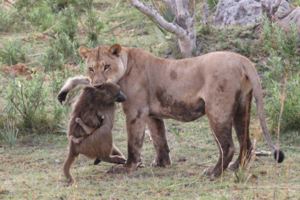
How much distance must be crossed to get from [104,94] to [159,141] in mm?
785

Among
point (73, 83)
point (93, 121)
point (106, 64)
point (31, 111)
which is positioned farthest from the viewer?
point (31, 111)

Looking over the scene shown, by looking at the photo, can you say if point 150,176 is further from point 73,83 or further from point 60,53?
point 60,53

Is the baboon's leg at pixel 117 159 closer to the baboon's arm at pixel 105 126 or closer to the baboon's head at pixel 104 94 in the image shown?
the baboon's arm at pixel 105 126

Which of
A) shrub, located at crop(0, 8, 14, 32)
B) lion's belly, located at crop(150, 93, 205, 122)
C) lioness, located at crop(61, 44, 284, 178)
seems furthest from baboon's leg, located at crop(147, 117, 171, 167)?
shrub, located at crop(0, 8, 14, 32)

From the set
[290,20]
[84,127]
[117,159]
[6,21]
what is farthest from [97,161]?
[6,21]

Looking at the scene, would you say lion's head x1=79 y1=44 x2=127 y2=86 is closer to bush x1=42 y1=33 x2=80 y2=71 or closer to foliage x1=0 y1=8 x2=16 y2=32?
bush x1=42 y1=33 x2=80 y2=71

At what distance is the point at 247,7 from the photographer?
11789 mm

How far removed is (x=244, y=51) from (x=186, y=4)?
3.08 ft

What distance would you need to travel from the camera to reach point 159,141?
749 centimetres

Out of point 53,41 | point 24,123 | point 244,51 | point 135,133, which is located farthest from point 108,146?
point 53,41

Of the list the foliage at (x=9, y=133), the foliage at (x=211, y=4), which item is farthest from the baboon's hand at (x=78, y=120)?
the foliage at (x=211, y=4)

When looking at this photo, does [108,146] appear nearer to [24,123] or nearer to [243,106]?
[243,106]

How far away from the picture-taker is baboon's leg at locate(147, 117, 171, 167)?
7.42 m

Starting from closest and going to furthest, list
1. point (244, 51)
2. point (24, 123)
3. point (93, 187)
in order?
point (93, 187) → point (24, 123) → point (244, 51)
